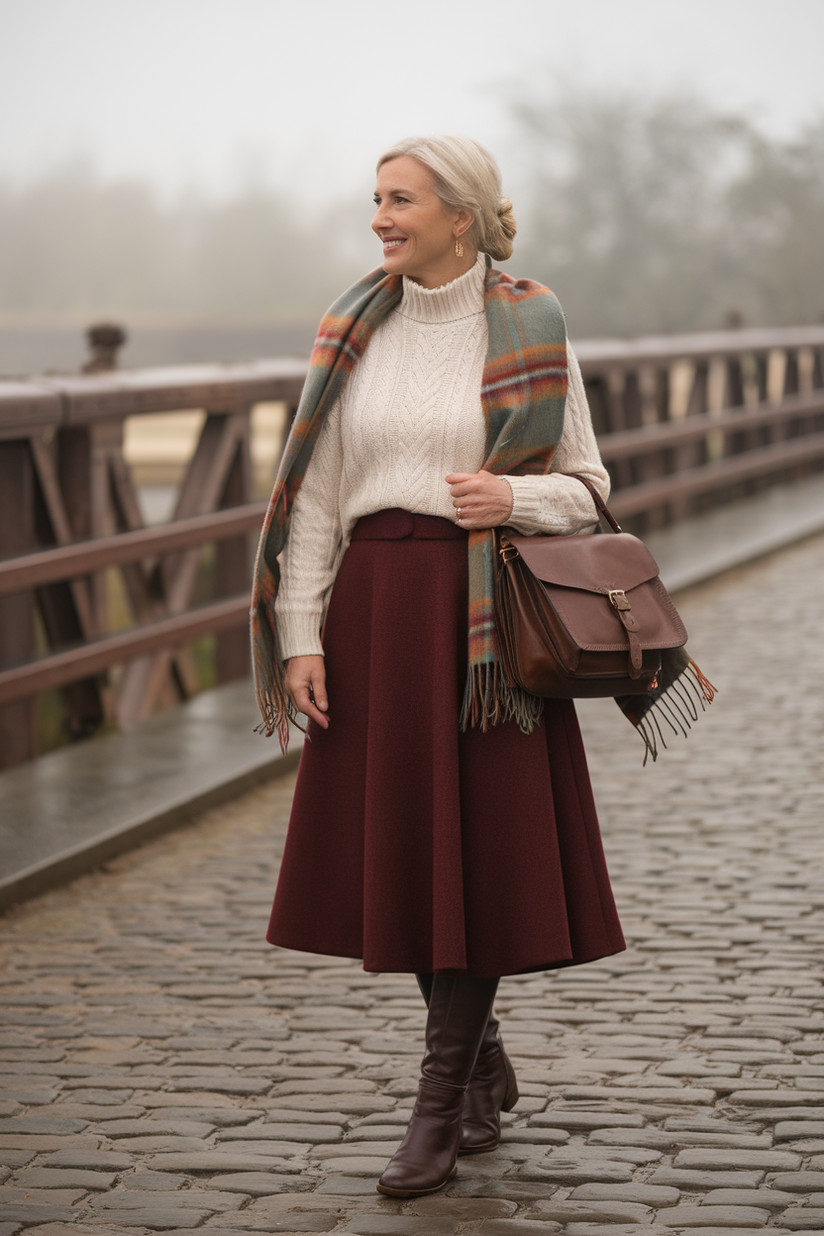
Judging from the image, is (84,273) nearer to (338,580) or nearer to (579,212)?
(579,212)

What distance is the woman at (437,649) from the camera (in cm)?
311

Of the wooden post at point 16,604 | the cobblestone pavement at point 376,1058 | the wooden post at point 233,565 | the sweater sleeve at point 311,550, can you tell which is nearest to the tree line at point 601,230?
the wooden post at point 233,565

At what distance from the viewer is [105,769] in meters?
6.58

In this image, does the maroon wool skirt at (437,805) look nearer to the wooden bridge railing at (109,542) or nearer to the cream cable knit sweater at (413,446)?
the cream cable knit sweater at (413,446)

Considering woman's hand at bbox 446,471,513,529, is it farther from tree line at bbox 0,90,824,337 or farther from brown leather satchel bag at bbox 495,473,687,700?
tree line at bbox 0,90,824,337

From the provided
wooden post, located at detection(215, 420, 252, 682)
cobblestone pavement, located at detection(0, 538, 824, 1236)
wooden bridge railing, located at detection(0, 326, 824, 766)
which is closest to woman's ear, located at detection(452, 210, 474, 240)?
cobblestone pavement, located at detection(0, 538, 824, 1236)

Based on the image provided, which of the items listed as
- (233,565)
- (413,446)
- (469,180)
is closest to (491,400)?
(413,446)

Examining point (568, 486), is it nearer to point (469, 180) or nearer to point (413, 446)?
point (413, 446)

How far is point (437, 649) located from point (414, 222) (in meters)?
0.77

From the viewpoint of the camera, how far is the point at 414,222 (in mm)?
3121

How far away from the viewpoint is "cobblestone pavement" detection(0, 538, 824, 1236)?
3.11m

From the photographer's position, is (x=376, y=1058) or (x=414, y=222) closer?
(x=414, y=222)

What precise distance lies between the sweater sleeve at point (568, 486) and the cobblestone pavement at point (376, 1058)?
1202 millimetres

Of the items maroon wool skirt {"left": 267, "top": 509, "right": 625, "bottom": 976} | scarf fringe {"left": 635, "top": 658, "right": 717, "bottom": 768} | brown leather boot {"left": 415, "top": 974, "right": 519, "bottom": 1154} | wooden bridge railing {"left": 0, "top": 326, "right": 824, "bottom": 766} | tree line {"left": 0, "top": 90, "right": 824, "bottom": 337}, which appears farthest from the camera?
tree line {"left": 0, "top": 90, "right": 824, "bottom": 337}
